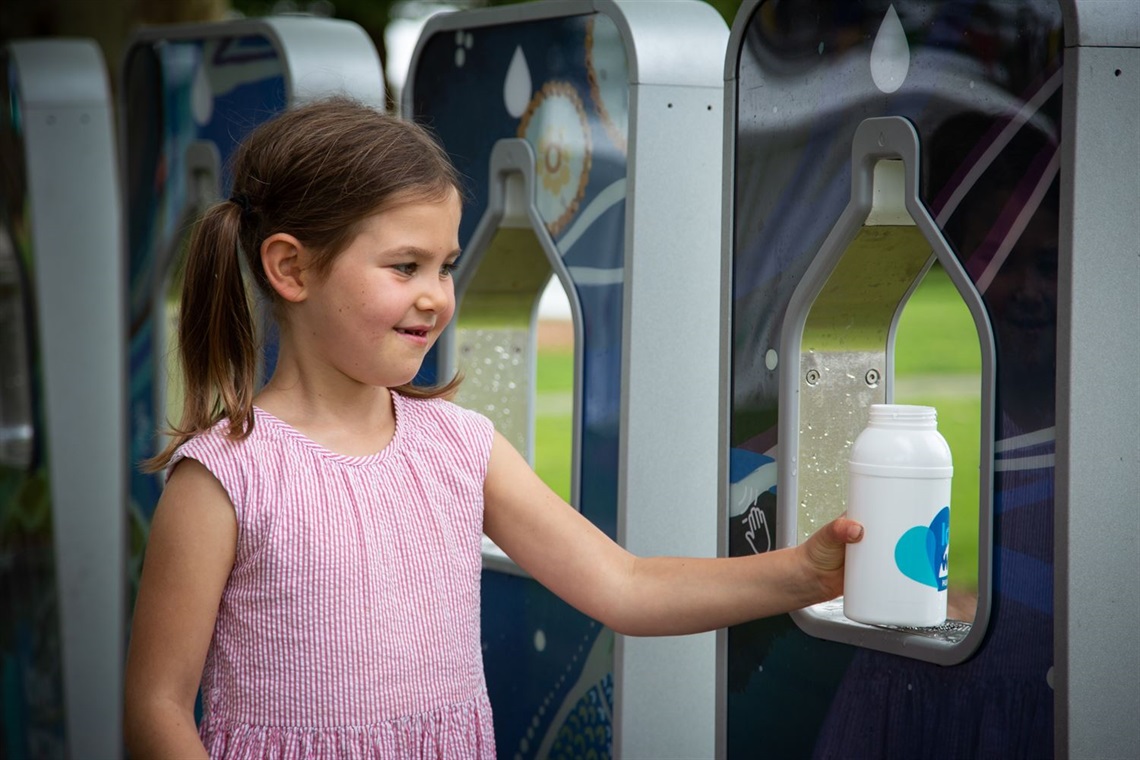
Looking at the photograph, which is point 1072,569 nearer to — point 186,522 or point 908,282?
point 908,282

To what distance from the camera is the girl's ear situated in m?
1.90

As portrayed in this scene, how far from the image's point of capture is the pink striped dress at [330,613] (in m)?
1.83

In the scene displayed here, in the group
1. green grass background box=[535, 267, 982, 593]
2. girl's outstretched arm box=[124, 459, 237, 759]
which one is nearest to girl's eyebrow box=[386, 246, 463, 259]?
girl's outstretched arm box=[124, 459, 237, 759]

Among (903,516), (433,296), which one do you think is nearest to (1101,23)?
(903,516)

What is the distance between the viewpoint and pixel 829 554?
1773 mm

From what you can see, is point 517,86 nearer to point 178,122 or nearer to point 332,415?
point 332,415

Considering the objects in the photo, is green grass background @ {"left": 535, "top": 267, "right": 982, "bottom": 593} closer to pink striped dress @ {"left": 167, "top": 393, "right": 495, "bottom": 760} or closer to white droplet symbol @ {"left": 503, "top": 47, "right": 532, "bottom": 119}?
white droplet symbol @ {"left": 503, "top": 47, "right": 532, "bottom": 119}

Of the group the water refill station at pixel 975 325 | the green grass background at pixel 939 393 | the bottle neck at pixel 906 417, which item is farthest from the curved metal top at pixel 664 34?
the green grass background at pixel 939 393

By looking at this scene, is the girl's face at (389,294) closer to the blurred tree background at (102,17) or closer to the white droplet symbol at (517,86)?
the white droplet symbol at (517,86)

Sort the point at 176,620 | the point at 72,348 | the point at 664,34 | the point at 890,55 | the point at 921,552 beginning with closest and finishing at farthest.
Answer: the point at 921,552 → the point at 176,620 → the point at 890,55 → the point at 664,34 → the point at 72,348

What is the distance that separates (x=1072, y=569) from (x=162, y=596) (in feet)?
3.59

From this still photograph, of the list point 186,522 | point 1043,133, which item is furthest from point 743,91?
point 186,522

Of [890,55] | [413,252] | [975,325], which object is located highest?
[890,55]

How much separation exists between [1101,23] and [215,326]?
1.18 meters
